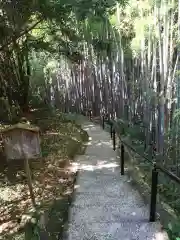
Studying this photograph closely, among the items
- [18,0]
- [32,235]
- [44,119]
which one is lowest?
[32,235]

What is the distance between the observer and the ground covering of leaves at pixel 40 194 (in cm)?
368

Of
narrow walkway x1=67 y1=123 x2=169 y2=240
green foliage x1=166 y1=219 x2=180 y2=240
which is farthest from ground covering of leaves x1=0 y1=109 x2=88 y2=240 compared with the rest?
green foliage x1=166 y1=219 x2=180 y2=240

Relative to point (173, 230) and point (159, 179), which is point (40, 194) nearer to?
point (173, 230)

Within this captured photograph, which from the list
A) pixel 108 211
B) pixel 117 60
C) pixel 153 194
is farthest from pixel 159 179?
pixel 117 60

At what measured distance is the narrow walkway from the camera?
3.30 metres

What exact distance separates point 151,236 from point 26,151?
198 centimetres

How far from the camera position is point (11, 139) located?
13.5ft

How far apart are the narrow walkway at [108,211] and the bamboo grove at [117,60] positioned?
6.25 feet

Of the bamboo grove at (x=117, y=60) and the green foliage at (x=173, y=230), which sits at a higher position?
the bamboo grove at (x=117, y=60)

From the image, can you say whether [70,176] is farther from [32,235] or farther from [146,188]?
[32,235]

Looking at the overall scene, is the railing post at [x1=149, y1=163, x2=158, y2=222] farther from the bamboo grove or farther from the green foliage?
the bamboo grove

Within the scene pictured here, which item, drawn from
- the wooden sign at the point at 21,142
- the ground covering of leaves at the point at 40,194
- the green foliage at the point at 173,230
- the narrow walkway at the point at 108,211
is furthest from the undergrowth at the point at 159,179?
the wooden sign at the point at 21,142

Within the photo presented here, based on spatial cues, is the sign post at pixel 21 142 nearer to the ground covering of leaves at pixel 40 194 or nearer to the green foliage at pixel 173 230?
the ground covering of leaves at pixel 40 194

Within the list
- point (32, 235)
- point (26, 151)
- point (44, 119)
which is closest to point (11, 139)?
point (26, 151)
